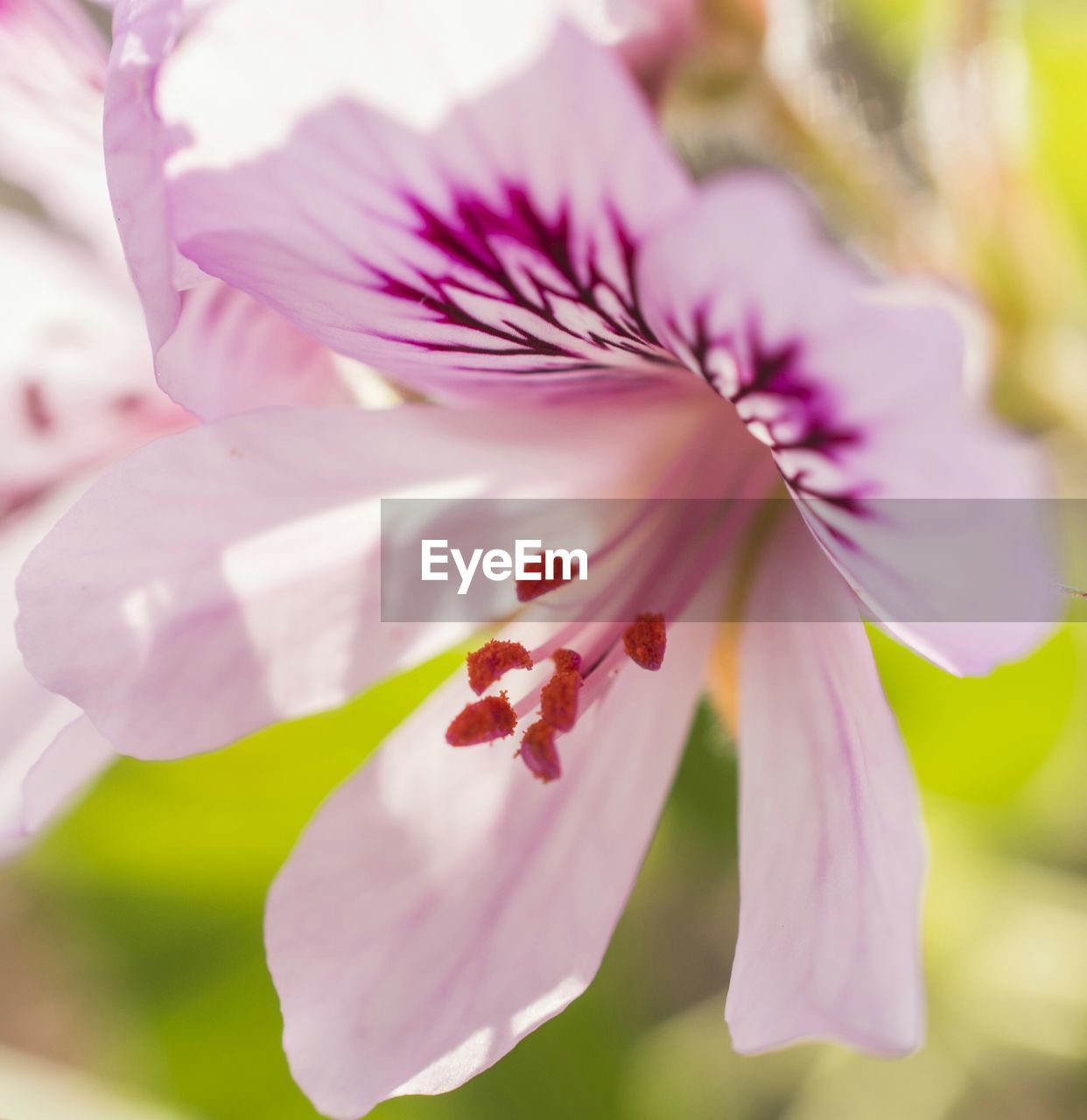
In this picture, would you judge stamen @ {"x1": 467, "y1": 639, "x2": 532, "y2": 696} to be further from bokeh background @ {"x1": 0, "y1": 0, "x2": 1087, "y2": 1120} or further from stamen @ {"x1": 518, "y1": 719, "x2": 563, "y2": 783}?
bokeh background @ {"x1": 0, "y1": 0, "x2": 1087, "y2": 1120}

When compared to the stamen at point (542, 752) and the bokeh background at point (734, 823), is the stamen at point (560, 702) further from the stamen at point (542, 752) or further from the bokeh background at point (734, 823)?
the bokeh background at point (734, 823)

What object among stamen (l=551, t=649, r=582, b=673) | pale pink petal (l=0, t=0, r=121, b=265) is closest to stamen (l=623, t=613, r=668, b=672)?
stamen (l=551, t=649, r=582, b=673)

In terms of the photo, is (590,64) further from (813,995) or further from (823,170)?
(823,170)

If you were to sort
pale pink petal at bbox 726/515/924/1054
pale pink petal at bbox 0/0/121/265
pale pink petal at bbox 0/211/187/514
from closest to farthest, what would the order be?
pale pink petal at bbox 726/515/924/1054 < pale pink petal at bbox 0/0/121/265 < pale pink petal at bbox 0/211/187/514

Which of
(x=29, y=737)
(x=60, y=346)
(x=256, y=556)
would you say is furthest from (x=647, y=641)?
(x=60, y=346)

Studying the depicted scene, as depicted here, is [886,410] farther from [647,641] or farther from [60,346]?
[60,346]

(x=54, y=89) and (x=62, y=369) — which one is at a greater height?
(x=54, y=89)
